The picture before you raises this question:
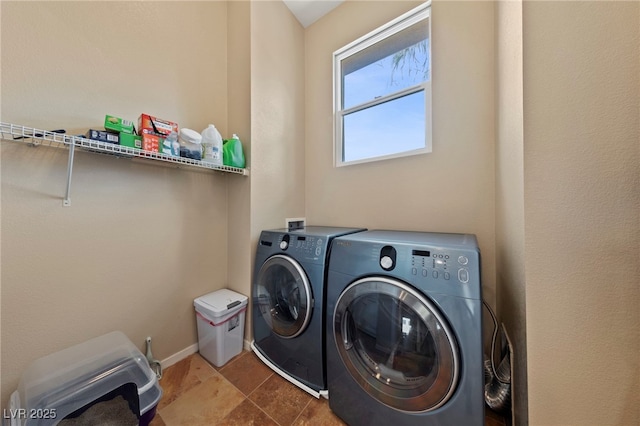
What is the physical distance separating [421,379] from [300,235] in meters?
0.89

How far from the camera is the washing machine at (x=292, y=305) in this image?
117cm

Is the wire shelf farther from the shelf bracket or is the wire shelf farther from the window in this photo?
the window

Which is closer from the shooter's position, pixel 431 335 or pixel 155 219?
pixel 431 335

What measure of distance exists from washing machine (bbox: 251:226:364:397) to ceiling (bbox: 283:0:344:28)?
6.91 ft

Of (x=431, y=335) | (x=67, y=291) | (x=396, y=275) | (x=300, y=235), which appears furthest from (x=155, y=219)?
(x=431, y=335)

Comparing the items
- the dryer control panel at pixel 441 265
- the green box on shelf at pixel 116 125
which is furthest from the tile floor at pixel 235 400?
the green box on shelf at pixel 116 125

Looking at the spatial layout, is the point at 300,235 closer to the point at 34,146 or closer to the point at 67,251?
the point at 67,251

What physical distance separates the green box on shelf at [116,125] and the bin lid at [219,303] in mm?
1172

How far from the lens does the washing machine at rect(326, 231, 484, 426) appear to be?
74 cm

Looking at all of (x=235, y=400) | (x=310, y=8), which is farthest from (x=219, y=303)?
(x=310, y=8)

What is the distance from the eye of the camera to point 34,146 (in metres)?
0.97

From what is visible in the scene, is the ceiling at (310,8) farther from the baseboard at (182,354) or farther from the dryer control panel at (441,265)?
the baseboard at (182,354)

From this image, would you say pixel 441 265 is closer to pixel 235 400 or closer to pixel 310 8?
pixel 235 400

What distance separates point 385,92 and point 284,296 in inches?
71.2
